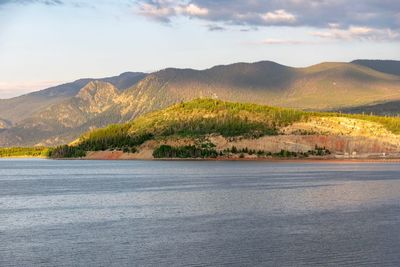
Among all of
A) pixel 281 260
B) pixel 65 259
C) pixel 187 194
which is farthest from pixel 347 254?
pixel 187 194

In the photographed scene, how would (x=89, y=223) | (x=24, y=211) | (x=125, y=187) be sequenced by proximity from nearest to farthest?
(x=89, y=223) → (x=24, y=211) → (x=125, y=187)

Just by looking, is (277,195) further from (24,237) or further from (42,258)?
(42,258)

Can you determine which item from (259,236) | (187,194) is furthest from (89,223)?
(187,194)

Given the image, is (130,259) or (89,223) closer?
(130,259)

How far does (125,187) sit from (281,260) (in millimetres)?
93040

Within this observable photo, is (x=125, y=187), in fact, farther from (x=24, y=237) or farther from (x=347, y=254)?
(x=347, y=254)

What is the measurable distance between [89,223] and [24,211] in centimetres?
1846

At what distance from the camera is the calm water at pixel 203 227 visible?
2549 inches

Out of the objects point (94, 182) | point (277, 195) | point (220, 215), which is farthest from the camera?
point (94, 182)

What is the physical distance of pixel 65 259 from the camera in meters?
64.3

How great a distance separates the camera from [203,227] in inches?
3280

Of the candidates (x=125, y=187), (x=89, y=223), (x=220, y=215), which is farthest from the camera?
(x=125, y=187)

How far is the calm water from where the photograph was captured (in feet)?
212

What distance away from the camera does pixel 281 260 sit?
6309 cm
